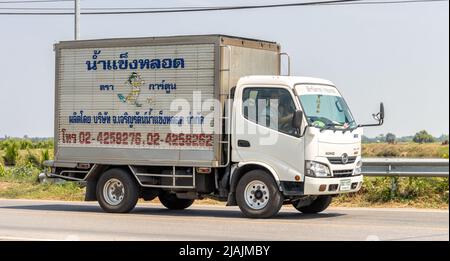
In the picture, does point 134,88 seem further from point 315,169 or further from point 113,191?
point 315,169

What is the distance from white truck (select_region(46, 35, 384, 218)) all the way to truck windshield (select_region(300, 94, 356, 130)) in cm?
3

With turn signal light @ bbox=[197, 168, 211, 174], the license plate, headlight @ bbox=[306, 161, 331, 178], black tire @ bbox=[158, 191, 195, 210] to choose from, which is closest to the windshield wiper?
headlight @ bbox=[306, 161, 331, 178]

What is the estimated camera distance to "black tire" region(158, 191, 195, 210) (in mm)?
21359

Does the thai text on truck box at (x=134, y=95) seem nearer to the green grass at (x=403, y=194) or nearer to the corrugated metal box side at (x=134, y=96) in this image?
the corrugated metal box side at (x=134, y=96)

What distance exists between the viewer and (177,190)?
19.9 m

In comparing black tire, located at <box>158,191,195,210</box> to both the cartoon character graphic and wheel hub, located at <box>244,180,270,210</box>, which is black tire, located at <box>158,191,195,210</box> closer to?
the cartoon character graphic

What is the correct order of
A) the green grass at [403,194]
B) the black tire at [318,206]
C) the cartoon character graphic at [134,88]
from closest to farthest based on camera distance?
the black tire at [318,206]
the cartoon character graphic at [134,88]
the green grass at [403,194]

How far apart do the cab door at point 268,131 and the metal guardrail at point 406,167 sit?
433 cm

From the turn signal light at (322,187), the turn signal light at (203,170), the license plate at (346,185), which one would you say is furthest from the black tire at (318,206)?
the turn signal light at (203,170)

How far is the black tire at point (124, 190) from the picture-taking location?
20125 millimetres

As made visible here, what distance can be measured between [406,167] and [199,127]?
5234 mm

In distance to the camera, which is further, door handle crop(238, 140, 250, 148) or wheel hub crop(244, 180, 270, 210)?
door handle crop(238, 140, 250, 148)

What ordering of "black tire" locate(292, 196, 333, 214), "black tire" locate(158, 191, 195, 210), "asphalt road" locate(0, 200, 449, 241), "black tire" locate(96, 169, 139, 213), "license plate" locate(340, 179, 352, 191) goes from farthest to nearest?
1. "black tire" locate(158, 191, 195, 210)
2. "black tire" locate(96, 169, 139, 213)
3. "black tire" locate(292, 196, 333, 214)
4. "license plate" locate(340, 179, 352, 191)
5. "asphalt road" locate(0, 200, 449, 241)
